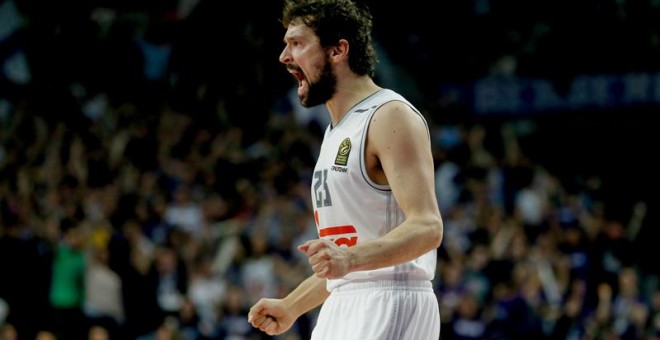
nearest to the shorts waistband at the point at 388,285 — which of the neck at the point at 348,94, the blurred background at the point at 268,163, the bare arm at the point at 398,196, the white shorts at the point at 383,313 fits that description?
the white shorts at the point at 383,313

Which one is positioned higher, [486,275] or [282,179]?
[282,179]

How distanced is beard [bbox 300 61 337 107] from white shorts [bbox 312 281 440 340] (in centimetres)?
95

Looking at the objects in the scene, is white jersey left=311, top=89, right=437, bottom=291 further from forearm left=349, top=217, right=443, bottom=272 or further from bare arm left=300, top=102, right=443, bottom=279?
forearm left=349, top=217, right=443, bottom=272

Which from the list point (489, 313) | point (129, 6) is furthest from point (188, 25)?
point (489, 313)

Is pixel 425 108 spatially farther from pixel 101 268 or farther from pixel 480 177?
pixel 101 268

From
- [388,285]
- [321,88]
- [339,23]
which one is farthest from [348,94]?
[388,285]

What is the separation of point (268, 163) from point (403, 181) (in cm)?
1334

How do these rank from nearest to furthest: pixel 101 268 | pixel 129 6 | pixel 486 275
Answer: pixel 101 268, pixel 486 275, pixel 129 6

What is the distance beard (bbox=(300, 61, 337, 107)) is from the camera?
220 inches

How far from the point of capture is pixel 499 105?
2075 centimetres

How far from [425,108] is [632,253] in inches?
238

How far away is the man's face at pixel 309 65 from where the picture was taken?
218 inches

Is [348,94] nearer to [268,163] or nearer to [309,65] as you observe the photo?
[309,65]

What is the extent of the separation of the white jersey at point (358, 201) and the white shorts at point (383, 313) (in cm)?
5
